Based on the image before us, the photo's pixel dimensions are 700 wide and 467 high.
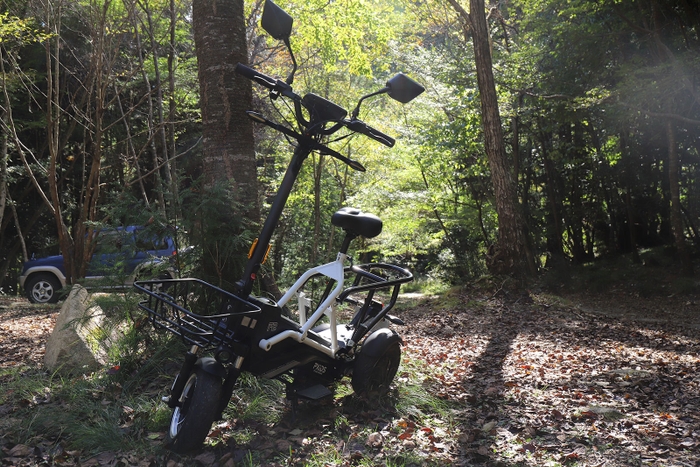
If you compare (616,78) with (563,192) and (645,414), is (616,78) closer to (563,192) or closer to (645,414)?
(563,192)

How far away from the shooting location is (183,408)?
320cm

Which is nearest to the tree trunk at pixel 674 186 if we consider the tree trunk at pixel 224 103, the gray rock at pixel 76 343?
the tree trunk at pixel 224 103

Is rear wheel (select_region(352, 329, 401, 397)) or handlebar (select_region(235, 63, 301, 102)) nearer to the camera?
handlebar (select_region(235, 63, 301, 102))

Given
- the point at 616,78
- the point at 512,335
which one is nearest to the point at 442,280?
the point at 616,78

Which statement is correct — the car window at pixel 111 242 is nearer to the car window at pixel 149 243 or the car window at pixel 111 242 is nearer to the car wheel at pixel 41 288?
the car window at pixel 149 243

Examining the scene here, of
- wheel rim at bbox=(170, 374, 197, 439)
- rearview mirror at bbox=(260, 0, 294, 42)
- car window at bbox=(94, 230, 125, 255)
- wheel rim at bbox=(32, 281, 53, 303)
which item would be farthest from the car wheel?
rearview mirror at bbox=(260, 0, 294, 42)

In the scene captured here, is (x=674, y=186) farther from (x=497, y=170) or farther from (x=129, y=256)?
(x=129, y=256)

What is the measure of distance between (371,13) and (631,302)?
7.84 m

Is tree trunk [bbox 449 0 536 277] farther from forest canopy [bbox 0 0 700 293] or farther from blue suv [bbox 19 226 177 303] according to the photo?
blue suv [bbox 19 226 177 303]

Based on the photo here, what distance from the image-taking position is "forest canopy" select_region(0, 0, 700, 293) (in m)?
11.2

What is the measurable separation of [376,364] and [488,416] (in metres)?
0.82

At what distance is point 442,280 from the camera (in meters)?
18.1

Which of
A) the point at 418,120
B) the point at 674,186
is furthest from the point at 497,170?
the point at 418,120

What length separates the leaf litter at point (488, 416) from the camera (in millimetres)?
3170
